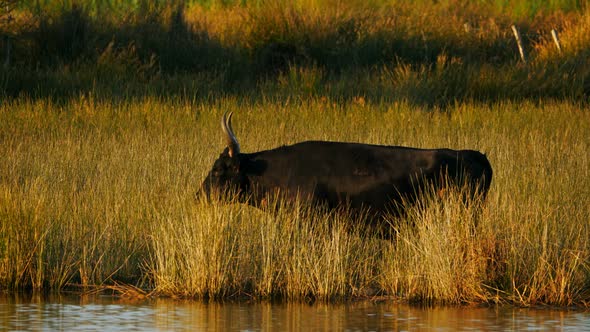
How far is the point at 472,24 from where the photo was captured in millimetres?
31625

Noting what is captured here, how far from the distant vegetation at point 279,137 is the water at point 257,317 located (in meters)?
0.28

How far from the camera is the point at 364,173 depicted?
991 centimetres

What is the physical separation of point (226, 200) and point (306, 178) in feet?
2.33

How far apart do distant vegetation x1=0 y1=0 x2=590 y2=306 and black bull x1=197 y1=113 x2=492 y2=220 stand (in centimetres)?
20

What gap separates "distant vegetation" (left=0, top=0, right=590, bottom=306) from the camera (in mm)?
9047

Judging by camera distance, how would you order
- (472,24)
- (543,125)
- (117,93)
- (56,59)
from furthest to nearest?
1. (472,24)
2. (56,59)
3. (117,93)
4. (543,125)

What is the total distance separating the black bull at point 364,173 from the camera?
9.88 m

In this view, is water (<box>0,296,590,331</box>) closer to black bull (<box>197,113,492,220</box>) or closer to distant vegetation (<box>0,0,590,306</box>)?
distant vegetation (<box>0,0,590,306</box>)

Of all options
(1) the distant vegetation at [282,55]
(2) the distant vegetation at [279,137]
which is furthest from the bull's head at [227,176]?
Result: (1) the distant vegetation at [282,55]

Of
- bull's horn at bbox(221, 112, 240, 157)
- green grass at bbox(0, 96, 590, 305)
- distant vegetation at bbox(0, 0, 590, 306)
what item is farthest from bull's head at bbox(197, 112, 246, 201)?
distant vegetation at bbox(0, 0, 590, 306)

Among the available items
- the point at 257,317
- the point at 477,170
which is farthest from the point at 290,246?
the point at 477,170

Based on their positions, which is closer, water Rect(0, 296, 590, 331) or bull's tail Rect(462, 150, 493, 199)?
water Rect(0, 296, 590, 331)

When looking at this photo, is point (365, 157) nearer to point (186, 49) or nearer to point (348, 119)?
point (348, 119)

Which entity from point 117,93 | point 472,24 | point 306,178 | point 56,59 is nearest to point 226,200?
point 306,178
